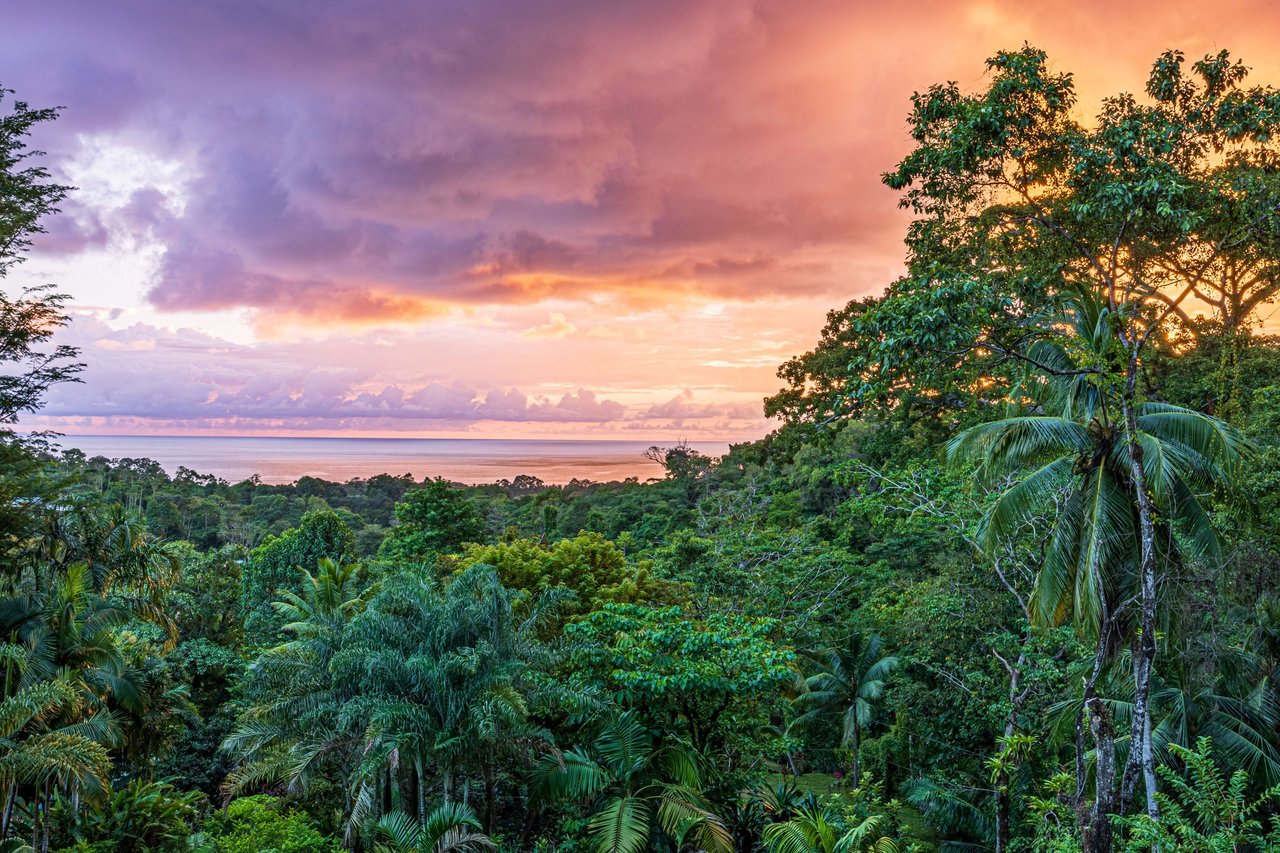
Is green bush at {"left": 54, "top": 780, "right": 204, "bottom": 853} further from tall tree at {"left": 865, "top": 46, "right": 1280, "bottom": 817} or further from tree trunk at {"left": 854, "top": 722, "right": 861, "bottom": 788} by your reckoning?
tree trunk at {"left": 854, "top": 722, "right": 861, "bottom": 788}

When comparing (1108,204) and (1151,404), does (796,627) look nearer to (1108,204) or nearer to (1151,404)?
(1151,404)

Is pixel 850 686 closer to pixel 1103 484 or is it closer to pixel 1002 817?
pixel 1002 817

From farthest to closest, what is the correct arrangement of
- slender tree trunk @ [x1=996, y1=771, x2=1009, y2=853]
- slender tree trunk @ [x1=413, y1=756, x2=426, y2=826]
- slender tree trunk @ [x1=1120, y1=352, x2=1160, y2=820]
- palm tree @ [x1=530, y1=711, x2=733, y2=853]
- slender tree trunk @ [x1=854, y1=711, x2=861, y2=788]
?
slender tree trunk @ [x1=854, y1=711, x2=861, y2=788] < slender tree trunk @ [x1=996, y1=771, x2=1009, y2=853] < palm tree @ [x1=530, y1=711, x2=733, y2=853] < slender tree trunk @ [x1=413, y1=756, x2=426, y2=826] < slender tree trunk @ [x1=1120, y1=352, x2=1160, y2=820]

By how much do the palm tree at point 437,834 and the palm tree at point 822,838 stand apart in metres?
3.47

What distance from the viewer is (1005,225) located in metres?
10.0

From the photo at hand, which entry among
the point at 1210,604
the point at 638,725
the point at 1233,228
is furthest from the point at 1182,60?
the point at 638,725

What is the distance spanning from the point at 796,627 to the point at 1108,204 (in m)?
9.81

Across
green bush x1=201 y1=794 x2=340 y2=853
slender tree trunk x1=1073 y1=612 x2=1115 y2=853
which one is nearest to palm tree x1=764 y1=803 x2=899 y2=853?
slender tree trunk x1=1073 y1=612 x2=1115 y2=853

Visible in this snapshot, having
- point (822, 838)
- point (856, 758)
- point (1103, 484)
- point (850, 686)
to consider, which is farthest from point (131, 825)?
point (850, 686)

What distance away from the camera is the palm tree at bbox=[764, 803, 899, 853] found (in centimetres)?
801

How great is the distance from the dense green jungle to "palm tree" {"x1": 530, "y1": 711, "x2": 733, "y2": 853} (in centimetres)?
4

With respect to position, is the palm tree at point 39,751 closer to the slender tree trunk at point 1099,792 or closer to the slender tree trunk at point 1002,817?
the slender tree trunk at point 1099,792

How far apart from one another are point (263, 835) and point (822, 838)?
672cm

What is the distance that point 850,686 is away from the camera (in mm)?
19797
